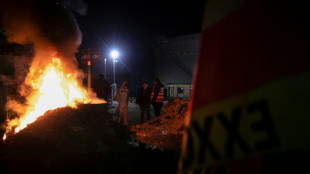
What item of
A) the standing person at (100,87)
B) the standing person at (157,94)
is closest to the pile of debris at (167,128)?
the standing person at (157,94)

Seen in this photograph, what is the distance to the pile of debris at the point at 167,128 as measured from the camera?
8.22m

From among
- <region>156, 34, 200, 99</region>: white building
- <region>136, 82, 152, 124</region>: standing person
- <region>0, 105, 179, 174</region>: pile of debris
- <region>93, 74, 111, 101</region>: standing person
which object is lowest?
<region>0, 105, 179, 174</region>: pile of debris

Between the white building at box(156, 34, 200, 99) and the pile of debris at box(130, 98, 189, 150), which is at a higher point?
the white building at box(156, 34, 200, 99)

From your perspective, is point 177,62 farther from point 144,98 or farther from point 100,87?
point 144,98

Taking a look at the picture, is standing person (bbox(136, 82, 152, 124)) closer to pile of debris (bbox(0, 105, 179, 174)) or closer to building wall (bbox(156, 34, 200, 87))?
pile of debris (bbox(0, 105, 179, 174))

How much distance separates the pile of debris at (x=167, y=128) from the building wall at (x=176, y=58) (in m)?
19.6

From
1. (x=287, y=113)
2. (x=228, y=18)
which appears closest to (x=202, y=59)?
(x=228, y=18)

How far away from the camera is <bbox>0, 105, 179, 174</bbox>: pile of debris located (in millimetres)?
4887

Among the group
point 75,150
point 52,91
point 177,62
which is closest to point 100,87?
point 52,91

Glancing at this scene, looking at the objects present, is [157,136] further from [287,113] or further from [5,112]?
[287,113]

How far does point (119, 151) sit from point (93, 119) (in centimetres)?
154

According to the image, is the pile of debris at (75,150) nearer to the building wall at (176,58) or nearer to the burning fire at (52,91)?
the burning fire at (52,91)

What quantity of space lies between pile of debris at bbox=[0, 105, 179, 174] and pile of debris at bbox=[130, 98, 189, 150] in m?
1.63

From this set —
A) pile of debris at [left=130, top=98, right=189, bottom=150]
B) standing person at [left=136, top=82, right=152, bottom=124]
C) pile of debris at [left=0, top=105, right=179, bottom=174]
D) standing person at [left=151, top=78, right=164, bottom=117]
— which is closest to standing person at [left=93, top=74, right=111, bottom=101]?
standing person at [left=136, top=82, right=152, bottom=124]
